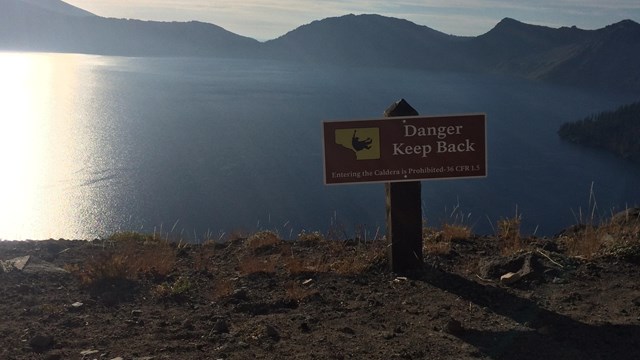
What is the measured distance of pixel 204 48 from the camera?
193 meters

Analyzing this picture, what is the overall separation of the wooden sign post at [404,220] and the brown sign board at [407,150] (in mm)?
128

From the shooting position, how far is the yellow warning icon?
459 centimetres

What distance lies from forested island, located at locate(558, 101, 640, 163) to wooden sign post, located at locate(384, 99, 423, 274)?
58.7 m

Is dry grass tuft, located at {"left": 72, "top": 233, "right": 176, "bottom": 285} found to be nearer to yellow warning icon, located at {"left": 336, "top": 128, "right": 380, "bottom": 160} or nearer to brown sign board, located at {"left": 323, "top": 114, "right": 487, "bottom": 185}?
brown sign board, located at {"left": 323, "top": 114, "right": 487, "bottom": 185}

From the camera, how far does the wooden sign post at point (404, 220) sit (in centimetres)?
474

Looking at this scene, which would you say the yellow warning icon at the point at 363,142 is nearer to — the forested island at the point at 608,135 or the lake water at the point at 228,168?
the lake water at the point at 228,168

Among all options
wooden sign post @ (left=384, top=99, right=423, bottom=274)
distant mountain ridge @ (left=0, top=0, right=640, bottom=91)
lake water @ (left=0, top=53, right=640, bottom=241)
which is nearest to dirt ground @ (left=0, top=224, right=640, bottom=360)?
wooden sign post @ (left=384, top=99, right=423, bottom=274)

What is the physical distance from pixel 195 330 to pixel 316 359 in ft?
3.06

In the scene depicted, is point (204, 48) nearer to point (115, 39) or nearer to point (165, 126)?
point (115, 39)

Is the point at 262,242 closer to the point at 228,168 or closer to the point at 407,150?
the point at 407,150

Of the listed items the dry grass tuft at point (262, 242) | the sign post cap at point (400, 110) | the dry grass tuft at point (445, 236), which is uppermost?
the sign post cap at point (400, 110)

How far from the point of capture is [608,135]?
64125 millimetres

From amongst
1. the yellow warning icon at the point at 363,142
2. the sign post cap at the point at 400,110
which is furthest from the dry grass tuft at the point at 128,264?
the sign post cap at the point at 400,110

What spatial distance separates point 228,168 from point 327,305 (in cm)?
3627
